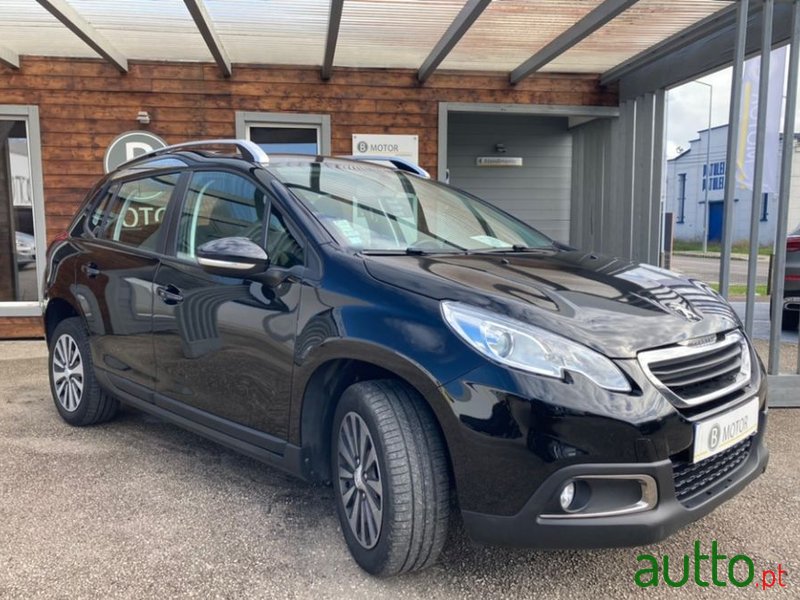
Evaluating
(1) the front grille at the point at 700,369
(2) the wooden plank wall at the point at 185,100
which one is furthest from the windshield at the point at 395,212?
(2) the wooden plank wall at the point at 185,100

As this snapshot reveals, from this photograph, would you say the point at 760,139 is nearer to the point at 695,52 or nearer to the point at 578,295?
the point at 695,52

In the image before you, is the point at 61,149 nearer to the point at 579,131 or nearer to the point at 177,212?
the point at 177,212

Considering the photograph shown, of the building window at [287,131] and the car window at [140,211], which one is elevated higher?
the building window at [287,131]

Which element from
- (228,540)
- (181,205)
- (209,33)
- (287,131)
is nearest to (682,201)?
(287,131)

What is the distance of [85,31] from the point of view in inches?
233

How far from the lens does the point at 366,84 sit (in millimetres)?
7480

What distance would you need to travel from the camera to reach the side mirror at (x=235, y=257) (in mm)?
2691

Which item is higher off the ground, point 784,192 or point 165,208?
point 784,192

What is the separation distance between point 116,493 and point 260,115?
16.6 feet

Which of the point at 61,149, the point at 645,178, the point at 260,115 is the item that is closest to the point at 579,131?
the point at 645,178

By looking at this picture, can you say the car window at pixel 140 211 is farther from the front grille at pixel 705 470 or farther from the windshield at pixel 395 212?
the front grille at pixel 705 470

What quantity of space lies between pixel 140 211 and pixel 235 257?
1.44m

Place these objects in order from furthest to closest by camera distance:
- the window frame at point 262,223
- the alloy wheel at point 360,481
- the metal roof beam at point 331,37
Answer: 1. the metal roof beam at point 331,37
2. the window frame at point 262,223
3. the alloy wheel at point 360,481

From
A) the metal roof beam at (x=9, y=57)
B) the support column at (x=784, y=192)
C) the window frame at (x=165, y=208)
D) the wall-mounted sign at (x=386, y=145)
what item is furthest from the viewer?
the wall-mounted sign at (x=386, y=145)
